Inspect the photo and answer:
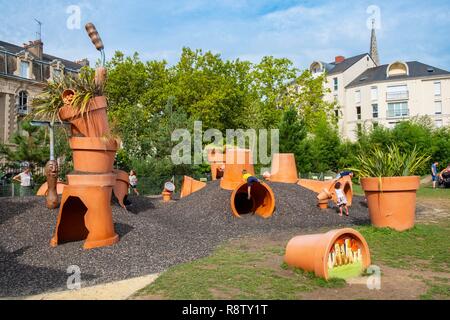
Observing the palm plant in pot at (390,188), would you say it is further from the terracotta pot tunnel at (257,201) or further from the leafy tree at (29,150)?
the leafy tree at (29,150)

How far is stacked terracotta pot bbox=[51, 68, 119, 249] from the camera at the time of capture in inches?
288

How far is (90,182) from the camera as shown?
7.41 metres

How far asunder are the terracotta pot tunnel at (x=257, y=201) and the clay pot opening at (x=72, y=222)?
467cm

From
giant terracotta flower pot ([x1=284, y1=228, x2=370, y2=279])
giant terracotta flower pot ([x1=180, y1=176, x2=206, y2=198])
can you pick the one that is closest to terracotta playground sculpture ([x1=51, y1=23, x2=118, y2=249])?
giant terracotta flower pot ([x1=284, y1=228, x2=370, y2=279])

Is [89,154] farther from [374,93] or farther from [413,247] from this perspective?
[374,93]

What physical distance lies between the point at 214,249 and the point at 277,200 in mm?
5158

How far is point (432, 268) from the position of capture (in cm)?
601

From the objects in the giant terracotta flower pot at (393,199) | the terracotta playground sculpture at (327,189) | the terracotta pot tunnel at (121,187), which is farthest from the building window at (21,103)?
the giant terracotta flower pot at (393,199)

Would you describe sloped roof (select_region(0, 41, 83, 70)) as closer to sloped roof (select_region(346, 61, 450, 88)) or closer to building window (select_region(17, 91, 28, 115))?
building window (select_region(17, 91, 28, 115))

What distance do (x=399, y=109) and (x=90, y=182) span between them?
4664cm

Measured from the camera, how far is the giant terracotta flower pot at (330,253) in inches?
205

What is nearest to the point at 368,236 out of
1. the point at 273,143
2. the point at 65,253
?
the point at 65,253

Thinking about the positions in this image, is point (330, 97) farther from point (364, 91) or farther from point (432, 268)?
point (432, 268)

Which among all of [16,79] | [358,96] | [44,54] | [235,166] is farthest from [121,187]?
[358,96]
